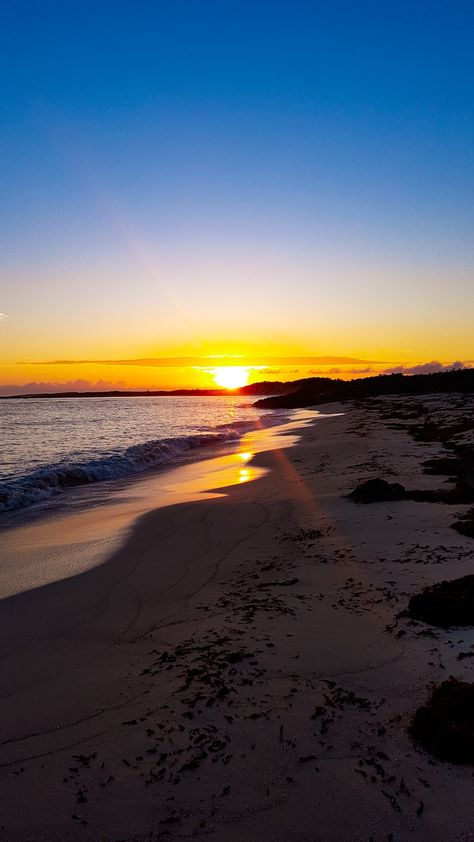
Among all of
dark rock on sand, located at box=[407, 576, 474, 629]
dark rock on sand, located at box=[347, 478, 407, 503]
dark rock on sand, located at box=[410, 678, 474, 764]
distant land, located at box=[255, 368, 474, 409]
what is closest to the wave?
dark rock on sand, located at box=[347, 478, 407, 503]

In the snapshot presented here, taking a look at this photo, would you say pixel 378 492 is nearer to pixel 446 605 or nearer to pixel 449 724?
pixel 446 605

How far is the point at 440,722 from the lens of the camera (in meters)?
2.86

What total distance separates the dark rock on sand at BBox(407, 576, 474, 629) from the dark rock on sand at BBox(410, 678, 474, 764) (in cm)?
110

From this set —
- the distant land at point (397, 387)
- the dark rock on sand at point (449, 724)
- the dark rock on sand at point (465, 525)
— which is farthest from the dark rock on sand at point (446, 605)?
the distant land at point (397, 387)

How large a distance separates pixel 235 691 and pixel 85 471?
14104 millimetres

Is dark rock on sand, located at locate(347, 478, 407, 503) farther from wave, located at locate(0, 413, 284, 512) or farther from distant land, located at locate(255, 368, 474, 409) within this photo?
distant land, located at locate(255, 368, 474, 409)

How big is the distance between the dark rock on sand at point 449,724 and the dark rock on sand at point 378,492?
5.81 metres

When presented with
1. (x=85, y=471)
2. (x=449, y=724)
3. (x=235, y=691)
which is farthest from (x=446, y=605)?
(x=85, y=471)

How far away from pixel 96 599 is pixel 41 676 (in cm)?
173

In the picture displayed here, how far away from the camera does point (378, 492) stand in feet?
29.3

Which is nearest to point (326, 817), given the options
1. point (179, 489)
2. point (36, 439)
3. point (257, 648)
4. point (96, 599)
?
point (257, 648)

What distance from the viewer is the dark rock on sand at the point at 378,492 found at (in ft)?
29.1

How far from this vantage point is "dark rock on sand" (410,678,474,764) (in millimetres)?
2727

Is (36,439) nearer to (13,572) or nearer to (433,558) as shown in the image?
(13,572)
